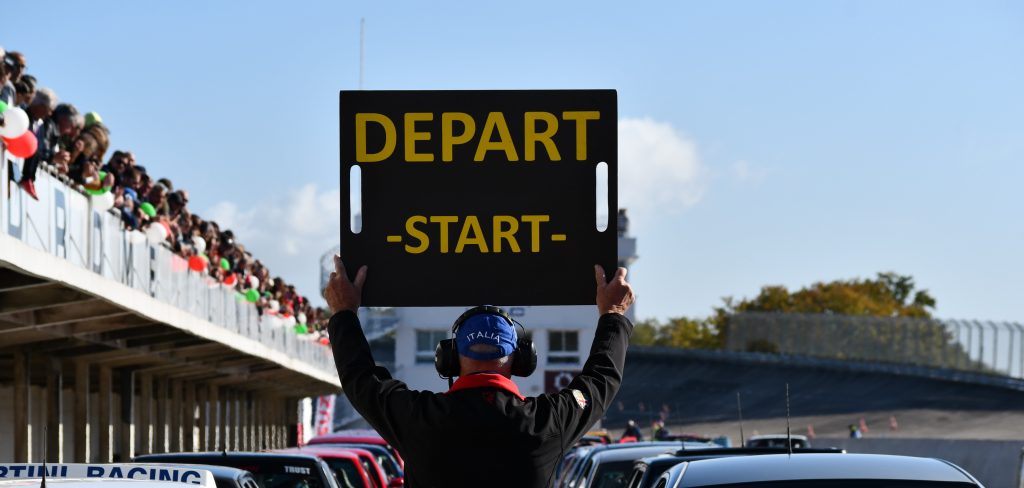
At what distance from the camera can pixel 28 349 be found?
29062 millimetres

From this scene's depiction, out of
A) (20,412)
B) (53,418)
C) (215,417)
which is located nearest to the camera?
(20,412)

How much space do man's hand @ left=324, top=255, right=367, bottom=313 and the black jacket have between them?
52 centimetres

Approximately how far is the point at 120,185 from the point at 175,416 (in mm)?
20520

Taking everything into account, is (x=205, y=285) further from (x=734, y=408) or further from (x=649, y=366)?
(x=649, y=366)

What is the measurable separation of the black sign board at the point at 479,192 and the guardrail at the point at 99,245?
10446 millimetres

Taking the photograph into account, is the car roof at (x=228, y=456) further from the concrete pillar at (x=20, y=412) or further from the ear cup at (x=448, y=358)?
the concrete pillar at (x=20, y=412)

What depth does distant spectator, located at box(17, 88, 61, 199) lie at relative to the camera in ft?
60.6

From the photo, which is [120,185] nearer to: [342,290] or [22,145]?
[22,145]

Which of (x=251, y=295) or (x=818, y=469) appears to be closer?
(x=818, y=469)

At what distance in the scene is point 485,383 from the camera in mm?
6590

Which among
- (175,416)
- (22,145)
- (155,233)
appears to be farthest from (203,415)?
(22,145)

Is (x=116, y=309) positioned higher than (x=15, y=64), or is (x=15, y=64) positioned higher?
(x=15, y=64)

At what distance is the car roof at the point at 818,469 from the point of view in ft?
26.3

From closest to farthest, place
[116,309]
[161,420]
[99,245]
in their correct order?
[99,245] < [116,309] < [161,420]
